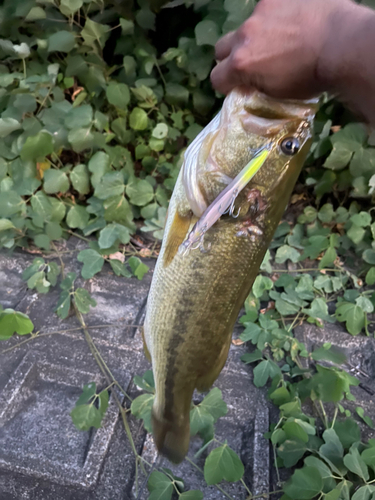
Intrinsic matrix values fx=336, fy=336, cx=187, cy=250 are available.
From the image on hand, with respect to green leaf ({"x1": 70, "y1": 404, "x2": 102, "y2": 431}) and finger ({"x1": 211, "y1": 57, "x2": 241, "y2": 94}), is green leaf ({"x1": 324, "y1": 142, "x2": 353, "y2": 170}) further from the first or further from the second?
green leaf ({"x1": 70, "y1": 404, "x2": 102, "y2": 431})

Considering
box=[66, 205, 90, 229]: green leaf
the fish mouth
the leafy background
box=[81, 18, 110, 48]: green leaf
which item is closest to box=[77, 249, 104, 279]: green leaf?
the leafy background

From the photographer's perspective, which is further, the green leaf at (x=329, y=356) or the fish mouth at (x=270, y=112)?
the green leaf at (x=329, y=356)

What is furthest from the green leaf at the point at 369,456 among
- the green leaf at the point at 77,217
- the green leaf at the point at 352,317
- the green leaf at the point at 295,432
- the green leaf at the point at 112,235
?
the green leaf at the point at 77,217

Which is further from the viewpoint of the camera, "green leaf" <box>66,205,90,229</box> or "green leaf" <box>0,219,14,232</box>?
"green leaf" <box>66,205,90,229</box>

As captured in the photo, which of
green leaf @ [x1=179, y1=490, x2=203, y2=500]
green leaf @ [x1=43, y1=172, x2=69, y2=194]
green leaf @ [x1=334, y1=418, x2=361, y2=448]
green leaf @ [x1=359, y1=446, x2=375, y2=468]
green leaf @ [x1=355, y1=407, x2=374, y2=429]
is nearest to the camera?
green leaf @ [x1=179, y1=490, x2=203, y2=500]

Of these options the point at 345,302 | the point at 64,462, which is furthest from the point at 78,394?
the point at 345,302

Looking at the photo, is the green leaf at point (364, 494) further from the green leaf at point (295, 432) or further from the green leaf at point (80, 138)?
the green leaf at point (80, 138)
